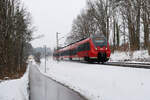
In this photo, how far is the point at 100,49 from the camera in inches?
771

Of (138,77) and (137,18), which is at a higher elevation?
(137,18)

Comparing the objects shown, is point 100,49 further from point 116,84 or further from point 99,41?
point 116,84

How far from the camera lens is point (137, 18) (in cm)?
2656

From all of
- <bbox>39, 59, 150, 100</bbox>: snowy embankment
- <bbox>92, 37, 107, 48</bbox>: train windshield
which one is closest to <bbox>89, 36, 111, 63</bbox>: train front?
<bbox>92, 37, 107, 48</bbox>: train windshield

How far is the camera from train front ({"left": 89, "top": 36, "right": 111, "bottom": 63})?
19281 millimetres

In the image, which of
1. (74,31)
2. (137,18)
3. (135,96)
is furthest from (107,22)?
(135,96)

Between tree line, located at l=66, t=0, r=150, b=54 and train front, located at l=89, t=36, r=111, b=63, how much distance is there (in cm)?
449

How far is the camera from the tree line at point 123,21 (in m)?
23.6

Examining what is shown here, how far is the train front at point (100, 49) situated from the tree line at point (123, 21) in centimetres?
449

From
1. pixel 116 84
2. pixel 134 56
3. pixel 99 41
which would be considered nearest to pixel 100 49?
pixel 99 41

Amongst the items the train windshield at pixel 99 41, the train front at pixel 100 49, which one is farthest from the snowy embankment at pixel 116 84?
the train windshield at pixel 99 41

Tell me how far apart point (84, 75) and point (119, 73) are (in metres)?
4.48

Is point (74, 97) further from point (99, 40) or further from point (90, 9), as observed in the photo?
point (90, 9)

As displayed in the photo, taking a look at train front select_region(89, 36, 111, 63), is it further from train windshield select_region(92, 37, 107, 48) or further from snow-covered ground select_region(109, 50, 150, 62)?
snow-covered ground select_region(109, 50, 150, 62)
